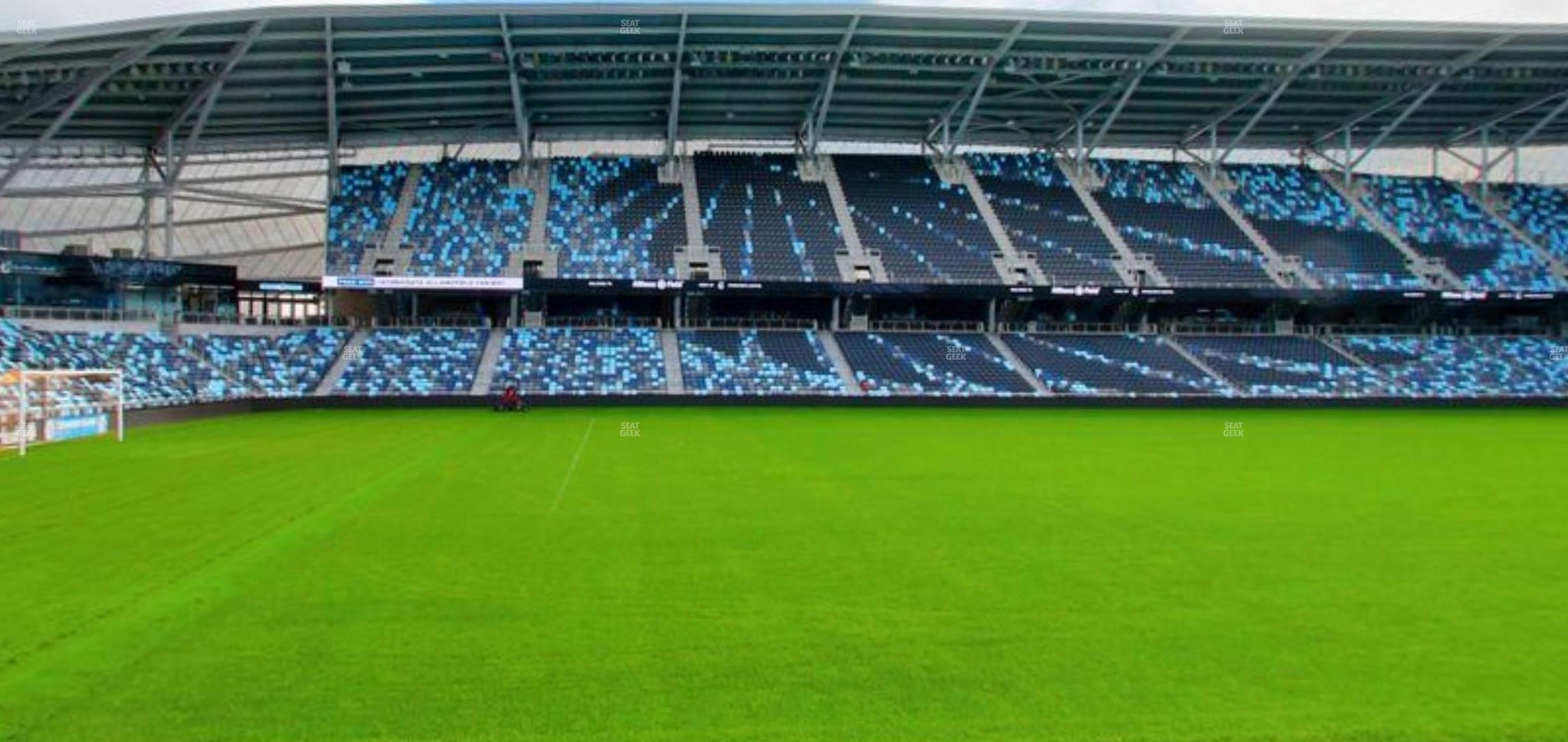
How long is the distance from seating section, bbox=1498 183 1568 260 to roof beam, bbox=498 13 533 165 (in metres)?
46.9

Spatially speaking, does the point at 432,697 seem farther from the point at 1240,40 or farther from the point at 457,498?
the point at 1240,40

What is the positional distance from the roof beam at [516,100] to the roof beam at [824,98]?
467 inches

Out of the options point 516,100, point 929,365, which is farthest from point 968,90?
point 516,100

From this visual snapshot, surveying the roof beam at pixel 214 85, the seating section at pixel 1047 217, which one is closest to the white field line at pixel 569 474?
the roof beam at pixel 214 85

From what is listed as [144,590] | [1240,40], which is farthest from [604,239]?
[144,590]

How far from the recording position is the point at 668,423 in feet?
102

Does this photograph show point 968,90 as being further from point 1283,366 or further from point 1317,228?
point 1317,228

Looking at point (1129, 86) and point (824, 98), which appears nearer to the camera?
point (824, 98)

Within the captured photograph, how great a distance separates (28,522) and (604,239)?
33.4 metres

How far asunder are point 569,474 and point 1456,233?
159 ft

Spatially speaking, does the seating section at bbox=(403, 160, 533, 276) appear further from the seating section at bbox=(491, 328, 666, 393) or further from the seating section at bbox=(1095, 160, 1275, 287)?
the seating section at bbox=(1095, 160, 1275, 287)

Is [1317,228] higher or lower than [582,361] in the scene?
higher

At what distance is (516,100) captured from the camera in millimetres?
41938

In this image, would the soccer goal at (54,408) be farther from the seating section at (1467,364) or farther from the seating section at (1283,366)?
the seating section at (1467,364)
